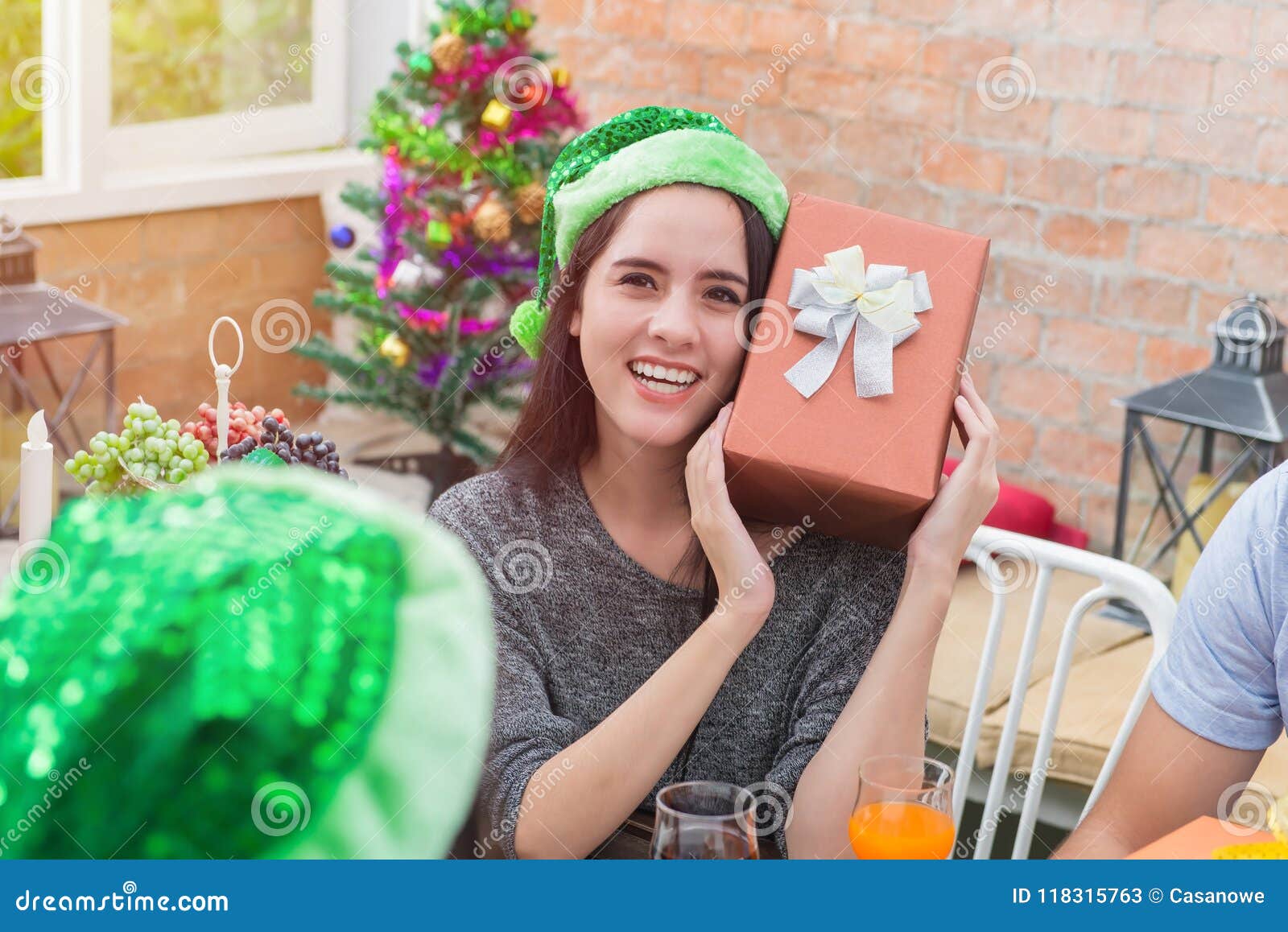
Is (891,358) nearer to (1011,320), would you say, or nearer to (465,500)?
(465,500)

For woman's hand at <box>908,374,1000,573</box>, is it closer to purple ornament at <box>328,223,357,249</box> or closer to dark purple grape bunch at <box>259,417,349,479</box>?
dark purple grape bunch at <box>259,417,349,479</box>

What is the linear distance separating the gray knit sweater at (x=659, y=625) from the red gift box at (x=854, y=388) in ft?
0.48

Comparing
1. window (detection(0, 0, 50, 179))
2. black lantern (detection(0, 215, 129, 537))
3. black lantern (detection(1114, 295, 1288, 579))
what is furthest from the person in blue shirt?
window (detection(0, 0, 50, 179))

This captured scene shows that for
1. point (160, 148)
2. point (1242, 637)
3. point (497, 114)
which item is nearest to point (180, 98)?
point (160, 148)

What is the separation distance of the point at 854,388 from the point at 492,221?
2.03 metres

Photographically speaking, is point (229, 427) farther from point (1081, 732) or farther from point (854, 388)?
point (1081, 732)

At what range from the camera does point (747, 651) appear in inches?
50.9

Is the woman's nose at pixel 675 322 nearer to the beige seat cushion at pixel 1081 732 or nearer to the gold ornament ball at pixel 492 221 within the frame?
the beige seat cushion at pixel 1081 732

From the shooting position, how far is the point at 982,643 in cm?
244

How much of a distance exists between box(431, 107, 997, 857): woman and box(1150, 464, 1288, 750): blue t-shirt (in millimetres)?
199

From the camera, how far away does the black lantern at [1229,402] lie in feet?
8.04

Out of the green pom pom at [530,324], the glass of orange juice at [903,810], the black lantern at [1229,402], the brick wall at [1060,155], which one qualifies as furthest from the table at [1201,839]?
the brick wall at [1060,155]

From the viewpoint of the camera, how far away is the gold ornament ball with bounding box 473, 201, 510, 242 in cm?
299

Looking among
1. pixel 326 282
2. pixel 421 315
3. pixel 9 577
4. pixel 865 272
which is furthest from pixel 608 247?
pixel 326 282
